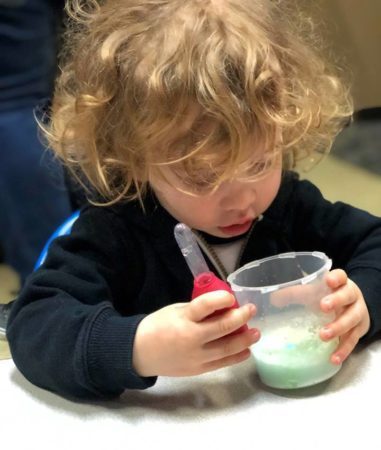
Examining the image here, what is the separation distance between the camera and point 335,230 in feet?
2.54

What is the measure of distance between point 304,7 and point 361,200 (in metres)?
0.35

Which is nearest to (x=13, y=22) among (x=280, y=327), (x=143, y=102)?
(x=143, y=102)

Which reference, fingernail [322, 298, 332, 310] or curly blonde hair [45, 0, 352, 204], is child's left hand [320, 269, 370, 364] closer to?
fingernail [322, 298, 332, 310]

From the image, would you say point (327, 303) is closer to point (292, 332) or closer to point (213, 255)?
point (292, 332)

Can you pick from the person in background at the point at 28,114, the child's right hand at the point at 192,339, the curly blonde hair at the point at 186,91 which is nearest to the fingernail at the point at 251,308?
the child's right hand at the point at 192,339

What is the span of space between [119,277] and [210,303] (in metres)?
0.22

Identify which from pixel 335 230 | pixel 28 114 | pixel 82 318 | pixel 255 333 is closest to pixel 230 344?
pixel 255 333

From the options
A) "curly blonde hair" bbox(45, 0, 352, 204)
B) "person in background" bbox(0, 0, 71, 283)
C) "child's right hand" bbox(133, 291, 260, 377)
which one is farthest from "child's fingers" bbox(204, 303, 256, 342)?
"person in background" bbox(0, 0, 71, 283)

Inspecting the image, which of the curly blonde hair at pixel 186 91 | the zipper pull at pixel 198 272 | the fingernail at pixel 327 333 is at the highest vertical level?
the curly blonde hair at pixel 186 91

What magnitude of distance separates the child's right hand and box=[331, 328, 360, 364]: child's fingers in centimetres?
7

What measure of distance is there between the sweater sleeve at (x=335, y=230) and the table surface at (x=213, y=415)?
133 mm

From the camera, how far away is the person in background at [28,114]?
1.10 m

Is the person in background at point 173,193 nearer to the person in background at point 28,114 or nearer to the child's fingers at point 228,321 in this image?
the child's fingers at point 228,321

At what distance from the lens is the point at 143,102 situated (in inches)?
24.8
